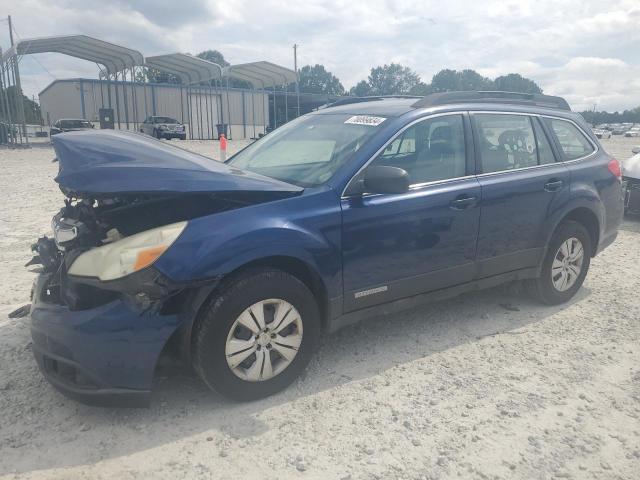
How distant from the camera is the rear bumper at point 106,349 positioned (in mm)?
2508

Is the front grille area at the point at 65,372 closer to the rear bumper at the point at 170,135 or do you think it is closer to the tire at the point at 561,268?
the tire at the point at 561,268

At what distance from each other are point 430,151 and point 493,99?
1074 mm

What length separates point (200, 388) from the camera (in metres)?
3.12

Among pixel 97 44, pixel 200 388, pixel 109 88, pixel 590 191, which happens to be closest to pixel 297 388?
pixel 200 388

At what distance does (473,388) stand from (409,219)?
115 centimetres

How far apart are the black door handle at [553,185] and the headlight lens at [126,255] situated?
3.07 m

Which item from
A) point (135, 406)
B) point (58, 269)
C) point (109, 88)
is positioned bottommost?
point (135, 406)

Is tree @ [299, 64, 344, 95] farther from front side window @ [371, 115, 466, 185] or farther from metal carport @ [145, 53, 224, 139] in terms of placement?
front side window @ [371, 115, 466, 185]

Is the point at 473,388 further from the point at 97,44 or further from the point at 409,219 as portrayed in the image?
the point at 97,44

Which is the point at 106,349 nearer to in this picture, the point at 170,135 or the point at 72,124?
the point at 72,124

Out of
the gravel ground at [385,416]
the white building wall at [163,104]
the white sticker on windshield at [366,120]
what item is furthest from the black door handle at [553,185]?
the white building wall at [163,104]

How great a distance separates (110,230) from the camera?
9.47 feet

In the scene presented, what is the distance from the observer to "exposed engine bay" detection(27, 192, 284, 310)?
254cm

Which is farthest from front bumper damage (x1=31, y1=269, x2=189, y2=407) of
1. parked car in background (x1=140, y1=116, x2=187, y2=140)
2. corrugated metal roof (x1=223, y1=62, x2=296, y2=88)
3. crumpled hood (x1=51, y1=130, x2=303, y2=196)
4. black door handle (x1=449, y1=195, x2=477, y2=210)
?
corrugated metal roof (x1=223, y1=62, x2=296, y2=88)
